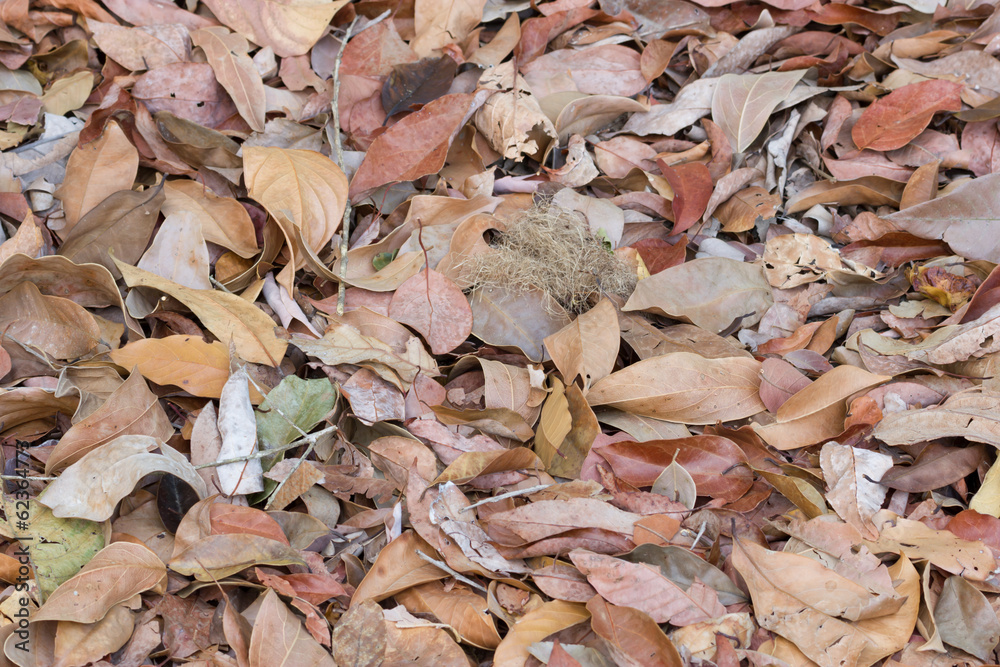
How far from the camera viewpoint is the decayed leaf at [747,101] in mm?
1479

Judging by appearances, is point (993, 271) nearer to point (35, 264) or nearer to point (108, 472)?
point (108, 472)

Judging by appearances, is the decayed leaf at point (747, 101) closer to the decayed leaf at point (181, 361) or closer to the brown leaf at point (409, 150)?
the brown leaf at point (409, 150)

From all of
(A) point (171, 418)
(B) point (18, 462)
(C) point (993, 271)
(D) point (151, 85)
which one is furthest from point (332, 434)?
(C) point (993, 271)

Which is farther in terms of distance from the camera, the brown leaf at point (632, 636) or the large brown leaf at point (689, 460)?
the large brown leaf at point (689, 460)

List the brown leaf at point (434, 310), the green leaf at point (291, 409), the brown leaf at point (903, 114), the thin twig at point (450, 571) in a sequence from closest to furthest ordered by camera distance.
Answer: the thin twig at point (450, 571), the green leaf at point (291, 409), the brown leaf at point (434, 310), the brown leaf at point (903, 114)

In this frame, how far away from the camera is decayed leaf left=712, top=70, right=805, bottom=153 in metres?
1.48

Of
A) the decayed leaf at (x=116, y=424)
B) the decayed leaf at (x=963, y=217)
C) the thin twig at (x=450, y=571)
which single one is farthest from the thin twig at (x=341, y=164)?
the decayed leaf at (x=963, y=217)

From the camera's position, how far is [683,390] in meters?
Result: 1.14

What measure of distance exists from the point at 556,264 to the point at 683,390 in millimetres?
310

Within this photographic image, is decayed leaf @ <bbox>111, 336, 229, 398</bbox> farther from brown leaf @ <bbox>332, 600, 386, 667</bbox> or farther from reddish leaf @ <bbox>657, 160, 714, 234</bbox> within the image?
reddish leaf @ <bbox>657, 160, 714, 234</bbox>

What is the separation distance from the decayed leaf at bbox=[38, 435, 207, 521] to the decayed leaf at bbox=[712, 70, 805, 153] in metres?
1.19

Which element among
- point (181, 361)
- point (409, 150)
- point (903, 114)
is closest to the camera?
point (181, 361)

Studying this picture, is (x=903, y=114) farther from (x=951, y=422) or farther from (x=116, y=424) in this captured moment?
(x=116, y=424)

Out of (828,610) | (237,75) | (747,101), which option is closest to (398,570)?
(828,610)
